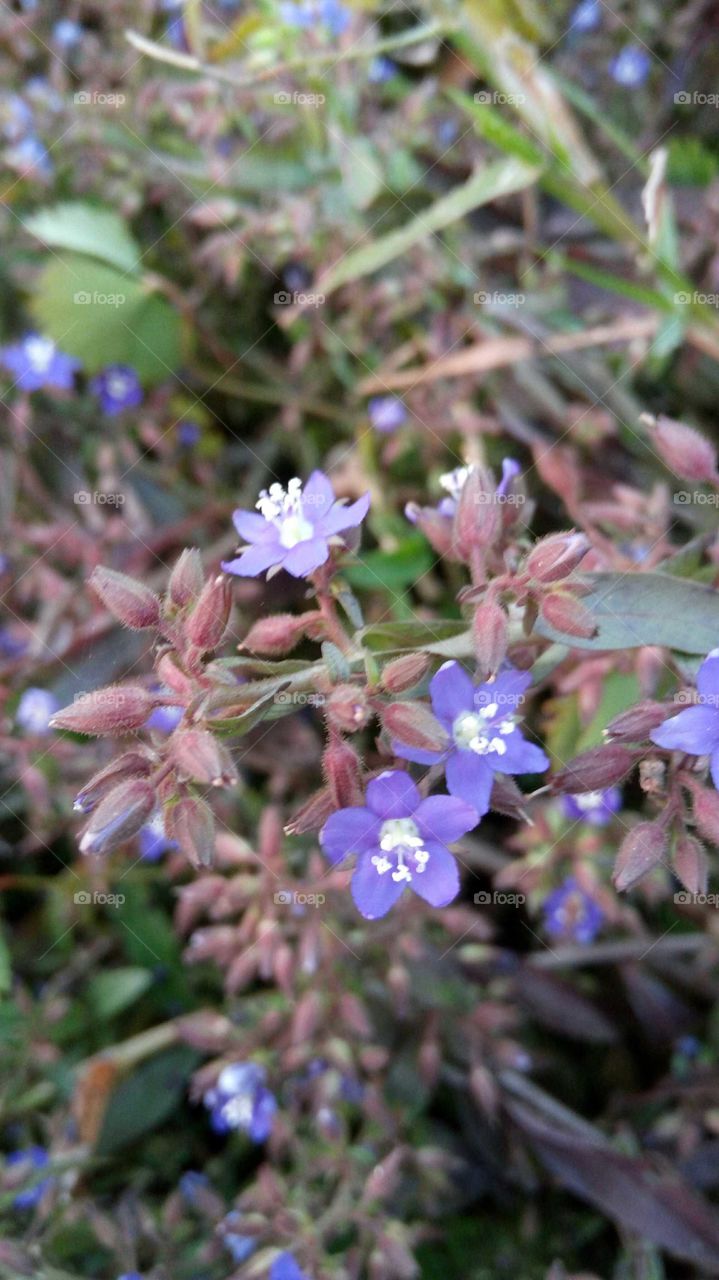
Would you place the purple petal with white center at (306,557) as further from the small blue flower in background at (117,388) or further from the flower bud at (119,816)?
the small blue flower in background at (117,388)

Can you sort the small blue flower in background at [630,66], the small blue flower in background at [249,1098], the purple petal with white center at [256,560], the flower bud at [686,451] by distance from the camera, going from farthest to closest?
the small blue flower in background at [630,66]
the small blue flower in background at [249,1098]
the flower bud at [686,451]
the purple petal with white center at [256,560]

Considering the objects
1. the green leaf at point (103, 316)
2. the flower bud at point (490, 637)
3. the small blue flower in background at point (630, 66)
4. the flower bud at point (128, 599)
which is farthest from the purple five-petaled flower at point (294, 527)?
the small blue flower in background at point (630, 66)

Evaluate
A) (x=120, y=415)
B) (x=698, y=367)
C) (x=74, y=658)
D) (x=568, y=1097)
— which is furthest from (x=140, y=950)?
(x=698, y=367)

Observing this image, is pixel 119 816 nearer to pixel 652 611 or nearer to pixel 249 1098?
pixel 652 611

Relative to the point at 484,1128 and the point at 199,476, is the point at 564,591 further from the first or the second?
the point at 199,476

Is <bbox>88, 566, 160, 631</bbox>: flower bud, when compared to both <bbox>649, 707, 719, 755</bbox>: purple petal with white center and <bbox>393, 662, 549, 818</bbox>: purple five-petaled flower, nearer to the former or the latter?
<bbox>393, 662, 549, 818</bbox>: purple five-petaled flower
